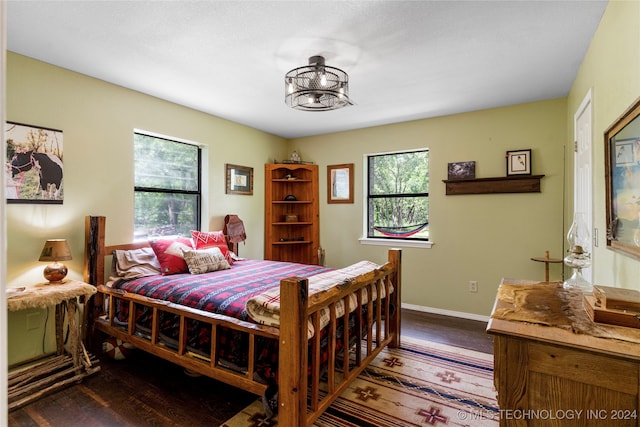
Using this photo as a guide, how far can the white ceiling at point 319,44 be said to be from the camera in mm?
1772

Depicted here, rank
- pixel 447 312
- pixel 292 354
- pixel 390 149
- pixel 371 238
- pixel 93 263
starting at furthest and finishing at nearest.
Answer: pixel 371 238, pixel 390 149, pixel 447 312, pixel 93 263, pixel 292 354

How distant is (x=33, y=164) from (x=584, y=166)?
424cm

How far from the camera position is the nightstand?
1974 mm

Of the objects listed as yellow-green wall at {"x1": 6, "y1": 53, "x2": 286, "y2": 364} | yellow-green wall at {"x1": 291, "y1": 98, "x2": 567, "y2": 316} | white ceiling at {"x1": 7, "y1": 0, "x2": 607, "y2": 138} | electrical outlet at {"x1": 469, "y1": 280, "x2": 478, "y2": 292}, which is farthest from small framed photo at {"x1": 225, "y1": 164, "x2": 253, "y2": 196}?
electrical outlet at {"x1": 469, "y1": 280, "x2": 478, "y2": 292}

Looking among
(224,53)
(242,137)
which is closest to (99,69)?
(224,53)

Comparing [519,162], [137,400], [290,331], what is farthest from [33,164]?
[519,162]

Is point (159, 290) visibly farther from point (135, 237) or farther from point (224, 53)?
point (224, 53)

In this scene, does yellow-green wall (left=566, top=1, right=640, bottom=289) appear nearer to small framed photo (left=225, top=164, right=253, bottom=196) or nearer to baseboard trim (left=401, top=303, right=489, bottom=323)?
baseboard trim (left=401, top=303, right=489, bottom=323)

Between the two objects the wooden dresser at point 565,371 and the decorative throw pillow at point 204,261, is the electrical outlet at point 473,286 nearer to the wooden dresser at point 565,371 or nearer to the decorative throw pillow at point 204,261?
the wooden dresser at point 565,371

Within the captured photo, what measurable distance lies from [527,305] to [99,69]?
10.9 ft

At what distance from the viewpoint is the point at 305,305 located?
1543mm

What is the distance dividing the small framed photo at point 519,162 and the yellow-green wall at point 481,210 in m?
0.06

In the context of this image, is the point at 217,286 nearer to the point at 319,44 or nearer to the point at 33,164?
the point at 33,164

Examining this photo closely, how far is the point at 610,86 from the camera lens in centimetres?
169
